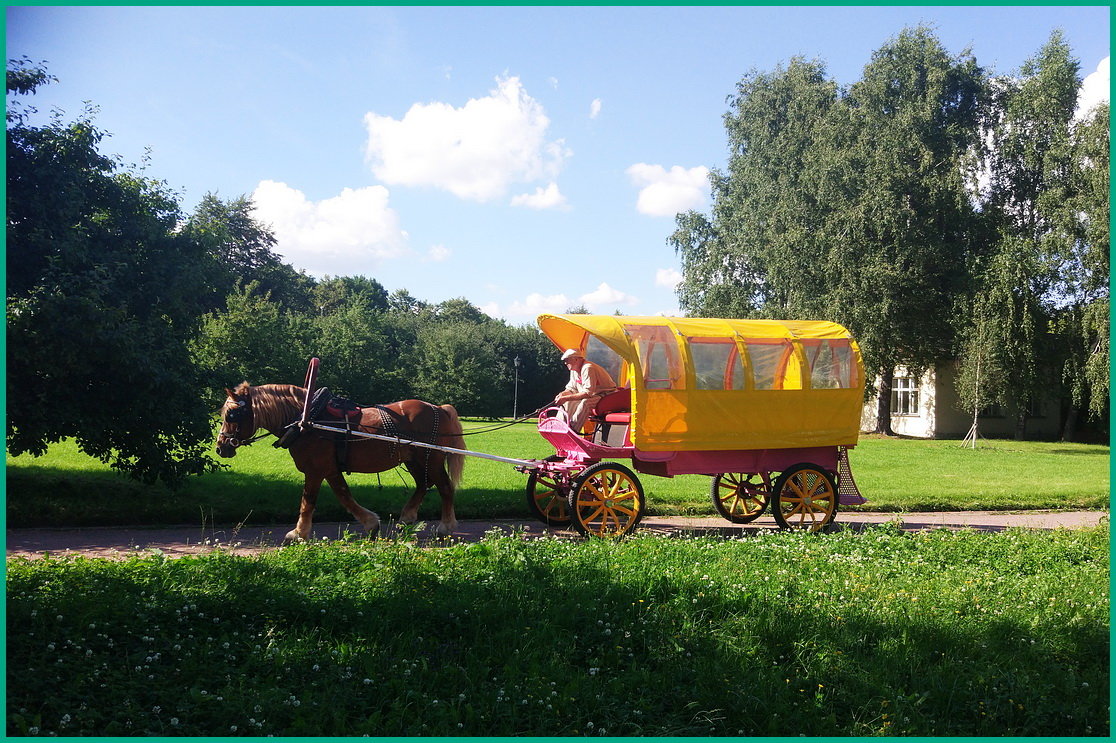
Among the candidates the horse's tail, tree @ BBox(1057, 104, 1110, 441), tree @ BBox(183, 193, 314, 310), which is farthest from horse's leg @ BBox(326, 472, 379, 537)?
tree @ BBox(183, 193, 314, 310)

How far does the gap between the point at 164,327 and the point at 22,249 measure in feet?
5.87

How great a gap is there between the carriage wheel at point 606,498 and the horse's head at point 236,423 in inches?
145

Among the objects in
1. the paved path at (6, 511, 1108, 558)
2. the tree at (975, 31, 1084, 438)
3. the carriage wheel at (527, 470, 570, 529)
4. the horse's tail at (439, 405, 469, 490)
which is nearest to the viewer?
the paved path at (6, 511, 1108, 558)

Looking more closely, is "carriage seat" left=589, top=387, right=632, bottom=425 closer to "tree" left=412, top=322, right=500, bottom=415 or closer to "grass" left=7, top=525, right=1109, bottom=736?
"grass" left=7, top=525, right=1109, bottom=736

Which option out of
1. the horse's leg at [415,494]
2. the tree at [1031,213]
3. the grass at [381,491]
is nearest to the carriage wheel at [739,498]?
the grass at [381,491]

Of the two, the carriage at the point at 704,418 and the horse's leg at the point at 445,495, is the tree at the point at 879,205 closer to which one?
the carriage at the point at 704,418

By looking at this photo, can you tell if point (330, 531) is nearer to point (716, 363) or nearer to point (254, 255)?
point (716, 363)

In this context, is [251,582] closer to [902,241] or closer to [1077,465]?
[1077,465]

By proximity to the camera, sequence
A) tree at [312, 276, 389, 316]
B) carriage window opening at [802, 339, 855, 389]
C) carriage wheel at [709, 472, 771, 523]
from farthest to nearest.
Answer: tree at [312, 276, 389, 316], carriage wheel at [709, 472, 771, 523], carriage window opening at [802, 339, 855, 389]

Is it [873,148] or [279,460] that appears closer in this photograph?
[279,460]

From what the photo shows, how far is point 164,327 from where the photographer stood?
35.1 ft

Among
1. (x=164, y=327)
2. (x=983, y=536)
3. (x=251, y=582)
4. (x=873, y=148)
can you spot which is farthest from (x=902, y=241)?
(x=251, y=582)

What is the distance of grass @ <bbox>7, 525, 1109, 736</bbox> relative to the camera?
454 cm

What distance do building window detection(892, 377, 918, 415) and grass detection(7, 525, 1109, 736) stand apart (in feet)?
113
